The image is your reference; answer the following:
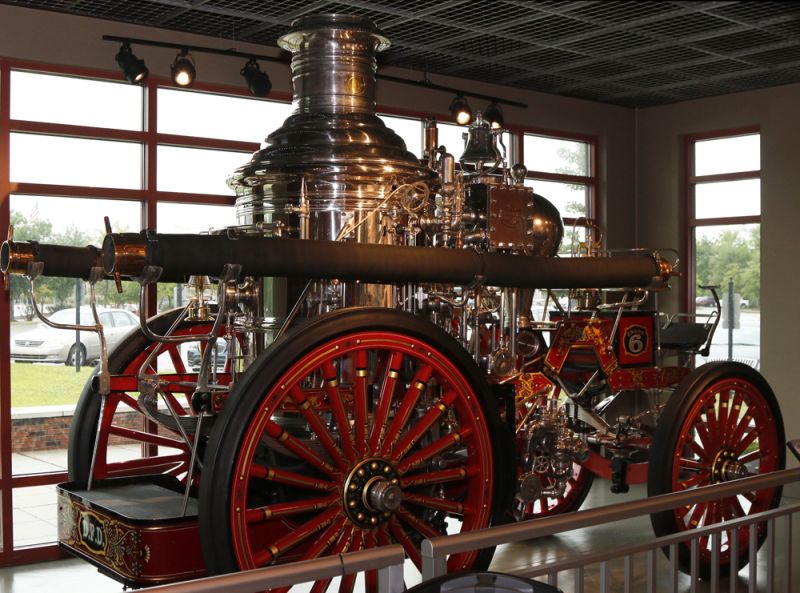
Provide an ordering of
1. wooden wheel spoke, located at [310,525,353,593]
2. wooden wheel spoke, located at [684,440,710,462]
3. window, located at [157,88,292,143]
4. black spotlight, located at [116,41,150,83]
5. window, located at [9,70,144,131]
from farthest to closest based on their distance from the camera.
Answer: window, located at [157,88,292,143] < black spotlight, located at [116,41,150,83] < window, located at [9,70,144,131] < wooden wheel spoke, located at [684,440,710,462] < wooden wheel spoke, located at [310,525,353,593]

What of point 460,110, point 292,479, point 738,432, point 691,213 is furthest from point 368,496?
point 691,213

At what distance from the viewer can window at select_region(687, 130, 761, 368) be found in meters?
8.64

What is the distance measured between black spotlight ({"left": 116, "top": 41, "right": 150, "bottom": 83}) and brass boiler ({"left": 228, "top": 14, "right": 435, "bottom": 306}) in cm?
209

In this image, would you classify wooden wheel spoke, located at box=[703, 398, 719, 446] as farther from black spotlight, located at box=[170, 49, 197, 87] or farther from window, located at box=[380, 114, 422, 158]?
window, located at box=[380, 114, 422, 158]

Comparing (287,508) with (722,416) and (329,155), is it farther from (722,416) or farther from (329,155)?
(722,416)

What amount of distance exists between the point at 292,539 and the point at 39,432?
11.3ft

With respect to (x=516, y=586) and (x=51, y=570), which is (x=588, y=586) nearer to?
(x=51, y=570)

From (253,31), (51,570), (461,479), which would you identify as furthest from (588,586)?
(253,31)

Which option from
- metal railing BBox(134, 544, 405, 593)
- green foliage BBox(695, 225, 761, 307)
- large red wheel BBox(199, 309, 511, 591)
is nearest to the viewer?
metal railing BBox(134, 544, 405, 593)

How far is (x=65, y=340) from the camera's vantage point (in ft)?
20.4

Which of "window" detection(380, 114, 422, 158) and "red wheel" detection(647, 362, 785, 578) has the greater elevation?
"window" detection(380, 114, 422, 158)

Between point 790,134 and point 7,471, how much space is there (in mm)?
6313

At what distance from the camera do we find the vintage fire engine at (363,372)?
317 centimetres

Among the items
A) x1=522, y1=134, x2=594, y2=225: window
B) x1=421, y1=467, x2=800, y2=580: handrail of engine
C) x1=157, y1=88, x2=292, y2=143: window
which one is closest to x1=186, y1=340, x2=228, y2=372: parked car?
x1=157, y1=88, x2=292, y2=143: window
